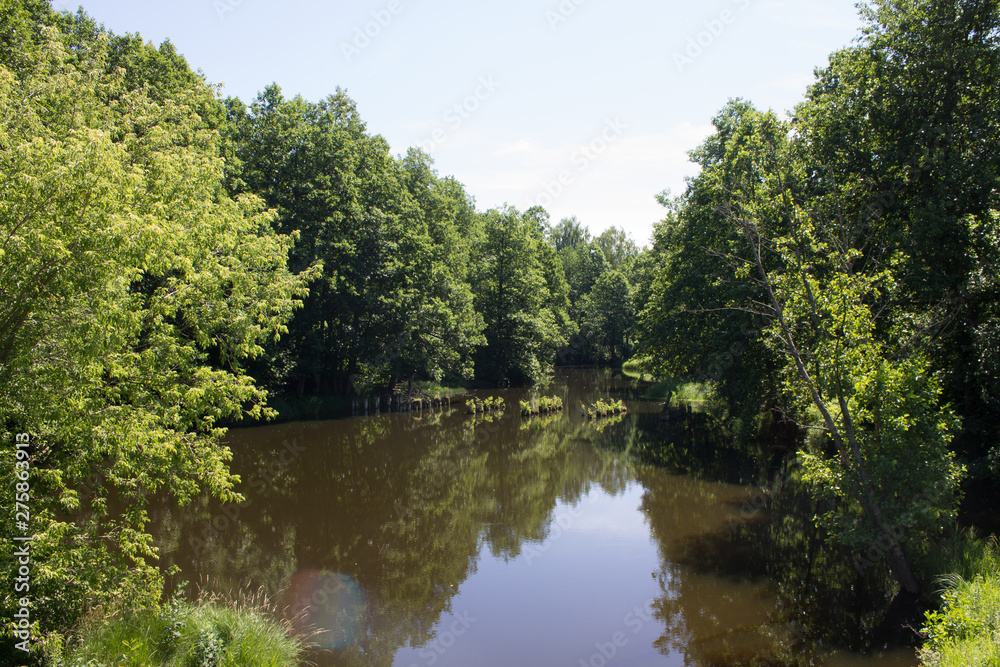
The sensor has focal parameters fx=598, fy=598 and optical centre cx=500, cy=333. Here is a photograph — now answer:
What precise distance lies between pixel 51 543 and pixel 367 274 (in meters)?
26.0

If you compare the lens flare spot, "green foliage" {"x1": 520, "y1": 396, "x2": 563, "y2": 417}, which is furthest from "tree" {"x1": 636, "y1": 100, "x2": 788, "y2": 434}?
the lens flare spot

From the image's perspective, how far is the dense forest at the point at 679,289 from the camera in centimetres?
662

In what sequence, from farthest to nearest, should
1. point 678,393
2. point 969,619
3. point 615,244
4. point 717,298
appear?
point 615,244 → point 678,393 → point 717,298 → point 969,619

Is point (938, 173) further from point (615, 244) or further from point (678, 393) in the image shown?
point (615, 244)

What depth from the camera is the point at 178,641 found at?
291 inches

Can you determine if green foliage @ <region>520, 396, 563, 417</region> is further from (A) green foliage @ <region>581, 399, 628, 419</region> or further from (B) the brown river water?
(B) the brown river water

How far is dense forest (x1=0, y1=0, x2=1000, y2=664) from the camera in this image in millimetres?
6625

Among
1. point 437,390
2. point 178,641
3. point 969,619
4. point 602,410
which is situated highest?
point 437,390

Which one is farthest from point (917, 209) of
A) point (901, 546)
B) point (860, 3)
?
point (901, 546)

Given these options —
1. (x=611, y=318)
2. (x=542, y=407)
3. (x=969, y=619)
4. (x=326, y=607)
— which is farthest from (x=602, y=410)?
(x=611, y=318)

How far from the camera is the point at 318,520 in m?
15.8

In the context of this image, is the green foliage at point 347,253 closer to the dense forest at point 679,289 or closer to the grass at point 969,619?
the dense forest at point 679,289

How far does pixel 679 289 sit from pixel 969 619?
16.5 metres

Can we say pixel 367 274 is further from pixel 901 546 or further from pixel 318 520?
pixel 901 546
